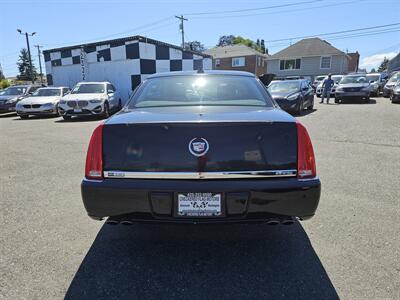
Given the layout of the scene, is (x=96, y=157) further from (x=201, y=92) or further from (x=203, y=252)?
(x=201, y=92)

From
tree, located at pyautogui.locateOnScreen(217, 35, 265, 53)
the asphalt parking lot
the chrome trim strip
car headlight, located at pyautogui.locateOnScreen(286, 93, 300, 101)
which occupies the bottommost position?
the asphalt parking lot

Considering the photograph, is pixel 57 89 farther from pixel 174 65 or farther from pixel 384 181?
pixel 384 181

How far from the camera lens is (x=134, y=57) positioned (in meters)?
16.5

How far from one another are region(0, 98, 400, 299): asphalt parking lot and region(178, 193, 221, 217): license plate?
493 millimetres

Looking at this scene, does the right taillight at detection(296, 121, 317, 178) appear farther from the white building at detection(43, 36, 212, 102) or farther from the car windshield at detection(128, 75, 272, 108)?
the white building at detection(43, 36, 212, 102)

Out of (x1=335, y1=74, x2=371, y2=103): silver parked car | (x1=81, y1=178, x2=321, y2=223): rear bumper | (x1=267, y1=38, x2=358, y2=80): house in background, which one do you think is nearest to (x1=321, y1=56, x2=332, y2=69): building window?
(x1=267, y1=38, x2=358, y2=80): house in background

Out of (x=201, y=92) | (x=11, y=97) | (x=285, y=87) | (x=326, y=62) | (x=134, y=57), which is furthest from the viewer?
(x=326, y=62)

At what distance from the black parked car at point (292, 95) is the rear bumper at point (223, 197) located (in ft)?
30.8

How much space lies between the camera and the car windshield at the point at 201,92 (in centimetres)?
292

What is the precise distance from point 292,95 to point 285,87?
1.07 metres

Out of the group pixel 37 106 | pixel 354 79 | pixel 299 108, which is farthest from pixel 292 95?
pixel 37 106

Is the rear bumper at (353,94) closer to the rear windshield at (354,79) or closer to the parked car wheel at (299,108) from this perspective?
the rear windshield at (354,79)

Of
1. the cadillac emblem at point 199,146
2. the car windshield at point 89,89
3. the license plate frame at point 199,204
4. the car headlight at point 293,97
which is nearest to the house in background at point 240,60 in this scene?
the car windshield at point 89,89

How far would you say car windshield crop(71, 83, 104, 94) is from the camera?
12.7m
